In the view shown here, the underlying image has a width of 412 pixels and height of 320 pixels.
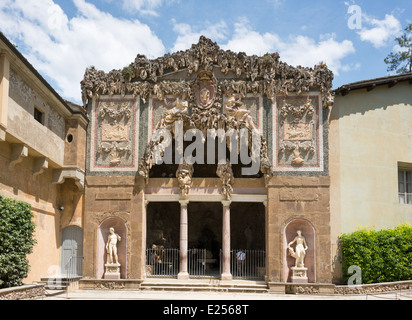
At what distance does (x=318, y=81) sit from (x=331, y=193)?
513 cm

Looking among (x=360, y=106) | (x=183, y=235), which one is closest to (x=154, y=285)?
(x=183, y=235)

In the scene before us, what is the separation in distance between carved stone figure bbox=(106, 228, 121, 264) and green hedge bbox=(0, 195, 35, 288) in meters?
5.07

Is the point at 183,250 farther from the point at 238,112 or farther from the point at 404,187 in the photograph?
the point at 404,187

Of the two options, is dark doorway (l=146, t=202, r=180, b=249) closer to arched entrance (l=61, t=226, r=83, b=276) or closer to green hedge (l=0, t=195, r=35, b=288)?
arched entrance (l=61, t=226, r=83, b=276)

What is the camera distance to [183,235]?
2258cm

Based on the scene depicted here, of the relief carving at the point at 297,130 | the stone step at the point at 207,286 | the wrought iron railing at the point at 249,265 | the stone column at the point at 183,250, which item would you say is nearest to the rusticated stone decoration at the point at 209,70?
the relief carving at the point at 297,130

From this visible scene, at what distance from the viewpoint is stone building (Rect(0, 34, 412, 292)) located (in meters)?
21.8

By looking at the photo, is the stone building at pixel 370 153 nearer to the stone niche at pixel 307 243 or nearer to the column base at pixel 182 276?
the stone niche at pixel 307 243

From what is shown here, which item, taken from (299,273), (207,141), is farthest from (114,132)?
(299,273)

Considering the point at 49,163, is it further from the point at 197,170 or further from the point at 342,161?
the point at 342,161

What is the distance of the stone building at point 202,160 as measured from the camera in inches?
857

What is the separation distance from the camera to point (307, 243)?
71.6 ft

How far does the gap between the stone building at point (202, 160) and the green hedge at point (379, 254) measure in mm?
823

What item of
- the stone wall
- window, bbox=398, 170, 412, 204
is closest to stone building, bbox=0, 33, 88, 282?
the stone wall
